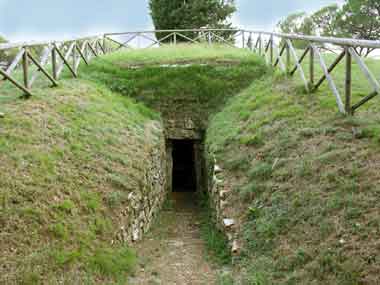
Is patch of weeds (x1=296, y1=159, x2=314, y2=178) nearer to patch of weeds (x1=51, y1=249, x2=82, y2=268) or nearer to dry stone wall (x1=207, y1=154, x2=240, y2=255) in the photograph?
dry stone wall (x1=207, y1=154, x2=240, y2=255)

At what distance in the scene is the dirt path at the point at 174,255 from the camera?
5844 mm

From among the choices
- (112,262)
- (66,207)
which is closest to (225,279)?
(112,262)

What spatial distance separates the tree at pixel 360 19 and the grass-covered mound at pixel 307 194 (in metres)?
20.5

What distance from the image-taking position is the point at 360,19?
27.0 meters

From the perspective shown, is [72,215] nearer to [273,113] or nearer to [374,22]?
[273,113]

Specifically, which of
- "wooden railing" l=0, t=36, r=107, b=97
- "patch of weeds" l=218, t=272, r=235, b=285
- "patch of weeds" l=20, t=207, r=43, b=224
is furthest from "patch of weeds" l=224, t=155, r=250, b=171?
"wooden railing" l=0, t=36, r=107, b=97

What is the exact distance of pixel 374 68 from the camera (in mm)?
13023

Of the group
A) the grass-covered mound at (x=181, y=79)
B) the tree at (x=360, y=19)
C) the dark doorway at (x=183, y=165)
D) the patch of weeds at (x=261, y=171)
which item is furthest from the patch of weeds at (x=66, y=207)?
the tree at (x=360, y=19)

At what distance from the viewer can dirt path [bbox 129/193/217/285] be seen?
5.84 meters

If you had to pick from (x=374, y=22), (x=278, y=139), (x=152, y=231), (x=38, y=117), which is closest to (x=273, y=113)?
(x=278, y=139)

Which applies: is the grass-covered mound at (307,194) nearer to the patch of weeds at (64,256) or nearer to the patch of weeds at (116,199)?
the patch of weeds at (116,199)

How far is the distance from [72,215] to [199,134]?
292 inches

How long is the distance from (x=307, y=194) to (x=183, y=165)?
10960 mm

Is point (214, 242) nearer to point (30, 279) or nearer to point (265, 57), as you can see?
point (30, 279)
